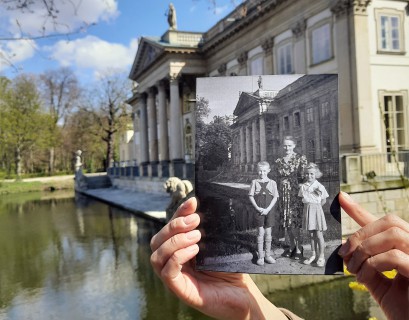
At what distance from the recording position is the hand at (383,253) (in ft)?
5.00

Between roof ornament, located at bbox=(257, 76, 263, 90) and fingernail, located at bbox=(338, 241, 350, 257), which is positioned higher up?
roof ornament, located at bbox=(257, 76, 263, 90)

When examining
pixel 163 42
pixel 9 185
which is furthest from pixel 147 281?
pixel 9 185

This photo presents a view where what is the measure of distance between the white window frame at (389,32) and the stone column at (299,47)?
143 inches

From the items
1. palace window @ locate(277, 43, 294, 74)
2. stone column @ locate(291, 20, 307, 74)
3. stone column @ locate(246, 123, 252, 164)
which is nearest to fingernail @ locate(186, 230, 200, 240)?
stone column @ locate(246, 123, 252, 164)

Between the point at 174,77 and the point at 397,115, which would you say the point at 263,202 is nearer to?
the point at 397,115

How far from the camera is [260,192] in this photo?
184 cm

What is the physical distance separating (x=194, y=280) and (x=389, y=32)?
18.1 m

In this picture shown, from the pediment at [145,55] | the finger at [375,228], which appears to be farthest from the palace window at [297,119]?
the pediment at [145,55]

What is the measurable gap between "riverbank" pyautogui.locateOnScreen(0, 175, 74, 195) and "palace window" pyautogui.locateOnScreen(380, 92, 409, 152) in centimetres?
4038

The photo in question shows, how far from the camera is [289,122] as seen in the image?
184 cm

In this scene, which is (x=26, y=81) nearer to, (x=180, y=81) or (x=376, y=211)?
(x=180, y=81)

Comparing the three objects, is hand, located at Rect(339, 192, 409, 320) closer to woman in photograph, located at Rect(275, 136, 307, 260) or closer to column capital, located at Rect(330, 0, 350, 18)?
woman in photograph, located at Rect(275, 136, 307, 260)

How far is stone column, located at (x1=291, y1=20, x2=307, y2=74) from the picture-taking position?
1958 centimetres

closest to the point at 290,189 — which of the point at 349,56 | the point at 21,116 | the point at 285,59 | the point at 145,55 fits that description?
the point at 349,56
